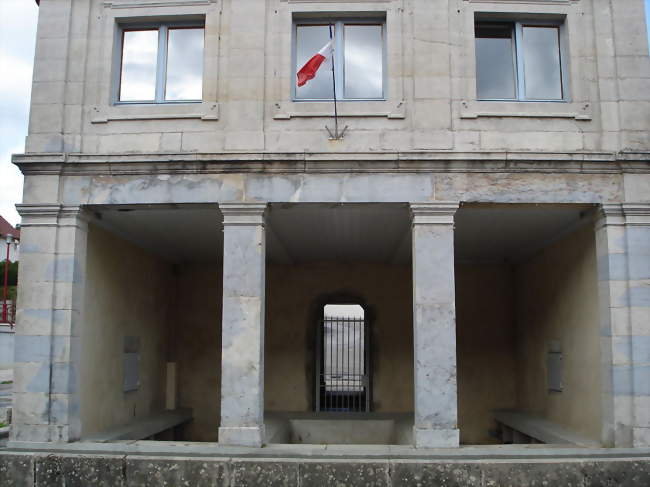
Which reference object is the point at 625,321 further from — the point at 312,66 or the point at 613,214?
the point at 312,66

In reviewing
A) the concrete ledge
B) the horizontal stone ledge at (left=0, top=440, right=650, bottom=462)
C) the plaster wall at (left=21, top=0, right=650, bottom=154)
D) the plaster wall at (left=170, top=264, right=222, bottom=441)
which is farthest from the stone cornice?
the plaster wall at (left=170, top=264, right=222, bottom=441)

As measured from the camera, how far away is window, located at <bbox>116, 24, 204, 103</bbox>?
9805 mm

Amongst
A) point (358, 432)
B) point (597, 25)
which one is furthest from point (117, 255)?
point (597, 25)

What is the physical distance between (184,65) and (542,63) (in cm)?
537

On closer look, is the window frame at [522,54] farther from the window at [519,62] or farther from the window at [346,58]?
the window at [346,58]

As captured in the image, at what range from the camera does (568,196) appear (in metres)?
8.99

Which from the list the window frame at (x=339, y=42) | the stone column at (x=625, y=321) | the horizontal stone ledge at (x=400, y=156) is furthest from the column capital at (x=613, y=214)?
the window frame at (x=339, y=42)

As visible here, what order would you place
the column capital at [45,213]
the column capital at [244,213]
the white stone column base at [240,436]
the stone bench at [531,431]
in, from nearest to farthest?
the white stone column base at [240,436]
the column capital at [244,213]
the column capital at [45,213]
the stone bench at [531,431]

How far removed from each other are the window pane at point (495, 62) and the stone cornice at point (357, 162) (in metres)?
1.21

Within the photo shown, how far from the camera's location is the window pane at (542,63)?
968cm

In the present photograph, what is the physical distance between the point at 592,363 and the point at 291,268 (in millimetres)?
6827

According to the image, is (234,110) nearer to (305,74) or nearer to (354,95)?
(305,74)

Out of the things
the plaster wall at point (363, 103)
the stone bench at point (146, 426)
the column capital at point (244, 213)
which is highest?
the plaster wall at point (363, 103)

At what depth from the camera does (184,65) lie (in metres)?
9.87
